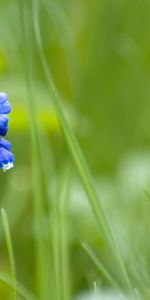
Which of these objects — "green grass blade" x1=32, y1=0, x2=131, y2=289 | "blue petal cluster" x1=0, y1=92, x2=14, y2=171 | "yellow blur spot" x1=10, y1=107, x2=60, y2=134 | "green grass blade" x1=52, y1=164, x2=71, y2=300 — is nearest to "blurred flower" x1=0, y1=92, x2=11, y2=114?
"blue petal cluster" x1=0, y1=92, x2=14, y2=171

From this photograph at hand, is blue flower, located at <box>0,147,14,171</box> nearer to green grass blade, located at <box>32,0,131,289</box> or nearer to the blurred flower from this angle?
the blurred flower

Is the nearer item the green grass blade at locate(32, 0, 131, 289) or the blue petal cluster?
the blue petal cluster

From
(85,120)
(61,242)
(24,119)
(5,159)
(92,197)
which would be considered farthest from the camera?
(85,120)

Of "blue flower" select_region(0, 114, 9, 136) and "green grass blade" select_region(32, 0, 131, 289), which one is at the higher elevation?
"blue flower" select_region(0, 114, 9, 136)

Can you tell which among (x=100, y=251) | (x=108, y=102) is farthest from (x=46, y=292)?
(x=108, y=102)

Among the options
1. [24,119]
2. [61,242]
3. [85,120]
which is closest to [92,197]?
[61,242]

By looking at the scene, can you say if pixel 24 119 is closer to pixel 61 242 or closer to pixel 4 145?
pixel 61 242

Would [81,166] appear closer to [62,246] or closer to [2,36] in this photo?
[62,246]

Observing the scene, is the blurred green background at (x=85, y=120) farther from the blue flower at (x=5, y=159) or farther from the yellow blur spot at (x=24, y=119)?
the blue flower at (x=5, y=159)

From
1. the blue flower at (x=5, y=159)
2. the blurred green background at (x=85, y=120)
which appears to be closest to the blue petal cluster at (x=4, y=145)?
the blue flower at (x=5, y=159)
